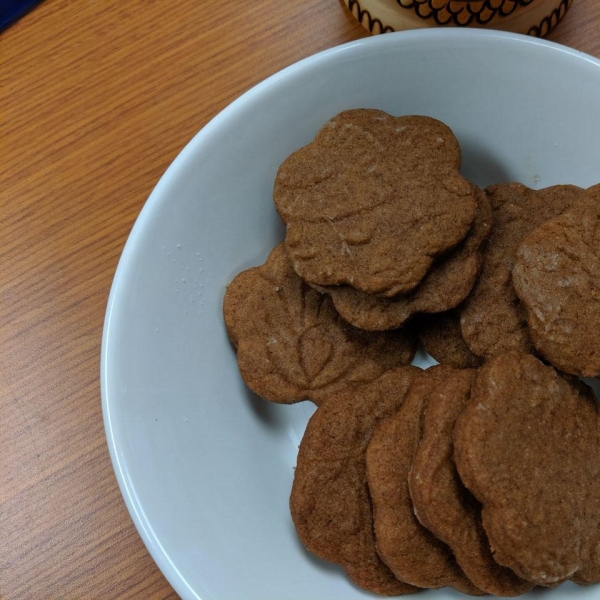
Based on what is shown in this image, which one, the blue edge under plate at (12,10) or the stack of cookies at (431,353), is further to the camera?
the blue edge under plate at (12,10)

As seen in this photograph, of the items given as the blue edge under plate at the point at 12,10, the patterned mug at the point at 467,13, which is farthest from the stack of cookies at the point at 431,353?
the blue edge under plate at the point at 12,10

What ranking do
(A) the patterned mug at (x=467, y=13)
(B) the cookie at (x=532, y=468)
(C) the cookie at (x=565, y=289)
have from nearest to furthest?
(B) the cookie at (x=532, y=468), (C) the cookie at (x=565, y=289), (A) the patterned mug at (x=467, y=13)

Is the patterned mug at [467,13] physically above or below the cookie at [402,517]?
above

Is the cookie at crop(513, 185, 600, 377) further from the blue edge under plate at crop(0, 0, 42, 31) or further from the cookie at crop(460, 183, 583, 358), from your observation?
the blue edge under plate at crop(0, 0, 42, 31)

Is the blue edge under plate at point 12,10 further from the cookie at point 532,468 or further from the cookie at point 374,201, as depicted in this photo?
the cookie at point 532,468

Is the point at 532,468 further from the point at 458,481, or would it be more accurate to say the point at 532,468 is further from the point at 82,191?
the point at 82,191

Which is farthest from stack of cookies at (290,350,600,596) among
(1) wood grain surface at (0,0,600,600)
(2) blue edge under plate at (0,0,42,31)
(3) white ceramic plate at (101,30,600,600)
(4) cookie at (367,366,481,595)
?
(2) blue edge under plate at (0,0,42,31)

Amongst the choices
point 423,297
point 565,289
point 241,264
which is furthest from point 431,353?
point 241,264

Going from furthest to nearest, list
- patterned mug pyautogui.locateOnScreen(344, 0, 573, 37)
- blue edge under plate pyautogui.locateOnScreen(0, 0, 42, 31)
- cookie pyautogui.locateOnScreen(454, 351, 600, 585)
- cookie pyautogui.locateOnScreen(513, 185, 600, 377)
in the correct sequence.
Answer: blue edge under plate pyautogui.locateOnScreen(0, 0, 42, 31)
patterned mug pyautogui.locateOnScreen(344, 0, 573, 37)
cookie pyautogui.locateOnScreen(513, 185, 600, 377)
cookie pyautogui.locateOnScreen(454, 351, 600, 585)
